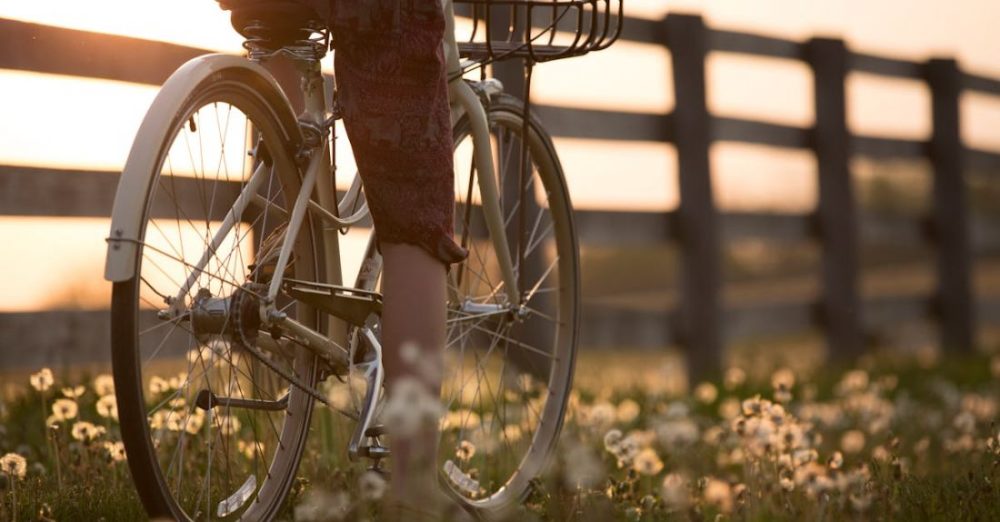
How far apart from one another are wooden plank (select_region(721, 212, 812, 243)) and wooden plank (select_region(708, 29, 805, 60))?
32.9 inches

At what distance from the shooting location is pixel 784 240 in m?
7.46

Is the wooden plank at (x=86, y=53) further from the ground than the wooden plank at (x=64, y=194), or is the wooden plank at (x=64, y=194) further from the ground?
the wooden plank at (x=86, y=53)

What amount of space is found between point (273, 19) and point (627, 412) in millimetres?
2435

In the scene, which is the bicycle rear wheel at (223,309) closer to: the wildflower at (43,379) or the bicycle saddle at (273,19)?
the bicycle saddle at (273,19)

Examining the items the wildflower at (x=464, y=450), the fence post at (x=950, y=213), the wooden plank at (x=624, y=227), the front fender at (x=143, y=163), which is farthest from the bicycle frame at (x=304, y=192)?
the fence post at (x=950, y=213)

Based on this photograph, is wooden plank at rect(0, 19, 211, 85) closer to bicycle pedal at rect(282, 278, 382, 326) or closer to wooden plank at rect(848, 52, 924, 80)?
bicycle pedal at rect(282, 278, 382, 326)

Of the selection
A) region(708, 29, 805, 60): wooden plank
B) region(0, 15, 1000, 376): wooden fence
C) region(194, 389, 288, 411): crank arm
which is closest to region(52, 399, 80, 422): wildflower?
region(194, 389, 288, 411): crank arm

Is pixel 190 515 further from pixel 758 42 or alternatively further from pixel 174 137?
pixel 758 42

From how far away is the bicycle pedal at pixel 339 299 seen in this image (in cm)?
211

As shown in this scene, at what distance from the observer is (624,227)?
6277 millimetres

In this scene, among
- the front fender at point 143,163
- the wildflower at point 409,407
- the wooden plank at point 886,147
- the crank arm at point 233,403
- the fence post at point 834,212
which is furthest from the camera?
the wooden plank at point 886,147

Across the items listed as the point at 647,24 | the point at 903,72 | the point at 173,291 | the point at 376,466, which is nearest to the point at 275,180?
the point at 173,291

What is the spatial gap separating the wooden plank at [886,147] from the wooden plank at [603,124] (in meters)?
1.85

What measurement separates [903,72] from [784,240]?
1875 millimetres
